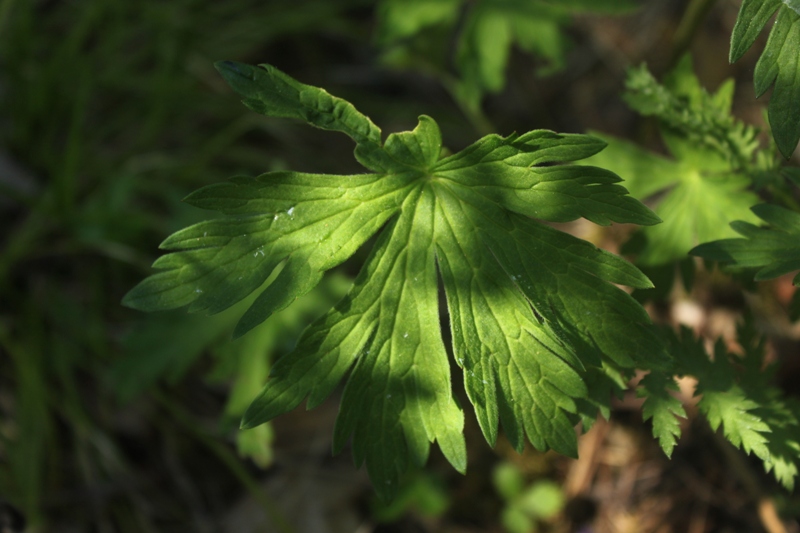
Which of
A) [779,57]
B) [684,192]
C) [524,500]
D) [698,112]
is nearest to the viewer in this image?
[779,57]

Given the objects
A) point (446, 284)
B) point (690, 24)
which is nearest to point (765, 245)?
point (446, 284)

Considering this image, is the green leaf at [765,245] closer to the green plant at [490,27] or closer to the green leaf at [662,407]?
the green leaf at [662,407]

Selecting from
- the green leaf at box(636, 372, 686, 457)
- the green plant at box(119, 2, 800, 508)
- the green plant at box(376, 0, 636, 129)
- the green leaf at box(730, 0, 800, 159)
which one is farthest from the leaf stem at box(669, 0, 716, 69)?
the green leaf at box(636, 372, 686, 457)

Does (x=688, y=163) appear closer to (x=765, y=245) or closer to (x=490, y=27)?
(x=765, y=245)

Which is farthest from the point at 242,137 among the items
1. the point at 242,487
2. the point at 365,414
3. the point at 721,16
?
the point at 721,16

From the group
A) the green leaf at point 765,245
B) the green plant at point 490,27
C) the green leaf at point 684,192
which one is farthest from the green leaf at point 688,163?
the green plant at point 490,27

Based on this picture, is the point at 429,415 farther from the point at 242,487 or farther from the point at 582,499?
the point at 242,487
